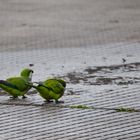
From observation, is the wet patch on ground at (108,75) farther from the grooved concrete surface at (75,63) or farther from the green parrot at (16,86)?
the green parrot at (16,86)

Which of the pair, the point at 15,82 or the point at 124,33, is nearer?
the point at 15,82

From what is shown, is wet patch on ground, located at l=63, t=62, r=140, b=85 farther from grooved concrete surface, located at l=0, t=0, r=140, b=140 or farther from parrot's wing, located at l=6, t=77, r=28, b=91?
parrot's wing, located at l=6, t=77, r=28, b=91

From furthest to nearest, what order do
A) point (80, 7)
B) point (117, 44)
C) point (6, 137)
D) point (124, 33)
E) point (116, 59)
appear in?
point (80, 7), point (124, 33), point (117, 44), point (116, 59), point (6, 137)

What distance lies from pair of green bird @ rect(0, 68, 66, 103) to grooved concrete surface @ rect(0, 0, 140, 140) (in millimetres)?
113

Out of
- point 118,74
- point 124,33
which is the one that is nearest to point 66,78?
point 118,74

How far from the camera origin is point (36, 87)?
6766mm

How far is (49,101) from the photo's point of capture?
7.04m

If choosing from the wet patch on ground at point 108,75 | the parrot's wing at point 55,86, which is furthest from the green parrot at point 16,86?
the wet patch on ground at point 108,75

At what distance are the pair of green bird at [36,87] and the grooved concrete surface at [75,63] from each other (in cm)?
11

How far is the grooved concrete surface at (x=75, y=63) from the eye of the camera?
20.1ft

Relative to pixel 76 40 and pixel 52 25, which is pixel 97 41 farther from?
pixel 52 25

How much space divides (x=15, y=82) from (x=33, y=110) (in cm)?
41

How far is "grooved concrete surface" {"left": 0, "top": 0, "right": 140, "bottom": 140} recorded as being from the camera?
6.14 m

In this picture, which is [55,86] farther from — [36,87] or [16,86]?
[16,86]
